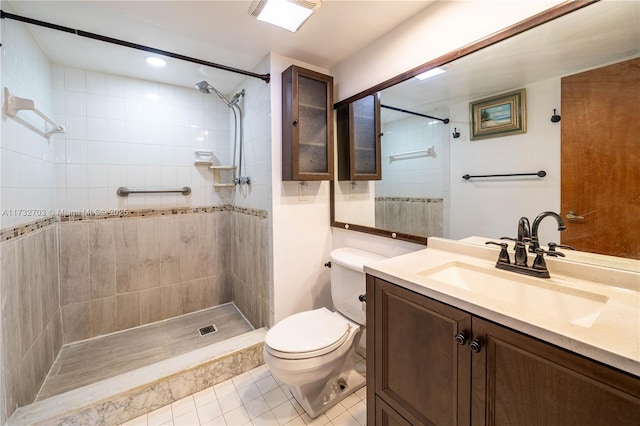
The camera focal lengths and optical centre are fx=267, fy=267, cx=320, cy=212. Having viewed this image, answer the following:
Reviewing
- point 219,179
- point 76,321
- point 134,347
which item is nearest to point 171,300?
point 134,347

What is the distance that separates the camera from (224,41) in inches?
67.4

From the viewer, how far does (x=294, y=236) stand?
2004 millimetres

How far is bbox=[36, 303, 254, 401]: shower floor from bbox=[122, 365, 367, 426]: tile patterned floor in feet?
1.62

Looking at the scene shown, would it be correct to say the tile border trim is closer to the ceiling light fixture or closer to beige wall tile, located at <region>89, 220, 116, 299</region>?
beige wall tile, located at <region>89, 220, 116, 299</region>

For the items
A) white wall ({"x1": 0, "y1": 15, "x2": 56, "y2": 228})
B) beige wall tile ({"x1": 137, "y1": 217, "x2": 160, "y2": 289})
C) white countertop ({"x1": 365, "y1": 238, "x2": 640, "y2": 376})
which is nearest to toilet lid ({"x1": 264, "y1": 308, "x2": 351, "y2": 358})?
white countertop ({"x1": 365, "y1": 238, "x2": 640, "y2": 376})

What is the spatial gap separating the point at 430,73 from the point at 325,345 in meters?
1.52

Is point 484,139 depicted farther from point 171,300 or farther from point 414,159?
point 171,300

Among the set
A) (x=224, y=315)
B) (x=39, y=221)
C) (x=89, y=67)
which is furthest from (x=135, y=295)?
(x=89, y=67)

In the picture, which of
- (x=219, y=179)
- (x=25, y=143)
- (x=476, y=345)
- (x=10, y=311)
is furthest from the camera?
(x=219, y=179)

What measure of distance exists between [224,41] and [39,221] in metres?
1.63

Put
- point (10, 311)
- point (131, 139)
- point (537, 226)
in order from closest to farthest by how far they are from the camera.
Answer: point (537, 226) < point (10, 311) < point (131, 139)

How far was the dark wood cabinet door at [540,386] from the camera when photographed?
1.83ft

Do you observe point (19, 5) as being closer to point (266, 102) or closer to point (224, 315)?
point (266, 102)

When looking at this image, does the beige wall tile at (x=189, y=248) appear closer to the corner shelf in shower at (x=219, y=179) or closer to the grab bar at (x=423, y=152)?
the corner shelf in shower at (x=219, y=179)
